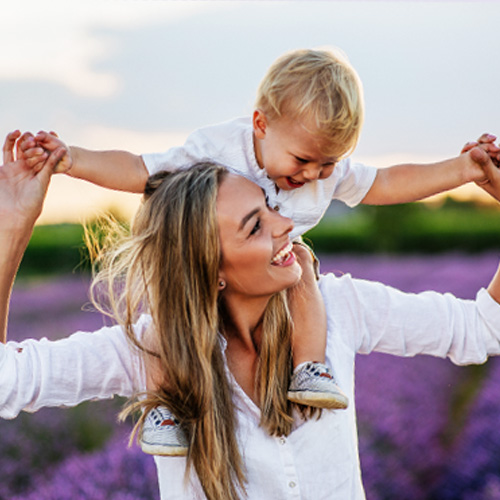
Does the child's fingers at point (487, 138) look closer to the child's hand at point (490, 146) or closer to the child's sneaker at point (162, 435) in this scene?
the child's hand at point (490, 146)

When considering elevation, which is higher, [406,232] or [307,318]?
[307,318]

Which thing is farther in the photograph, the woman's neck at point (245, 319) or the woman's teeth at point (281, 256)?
the woman's neck at point (245, 319)

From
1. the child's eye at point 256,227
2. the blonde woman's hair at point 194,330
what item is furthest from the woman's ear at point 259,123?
the child's eye at point 256,227

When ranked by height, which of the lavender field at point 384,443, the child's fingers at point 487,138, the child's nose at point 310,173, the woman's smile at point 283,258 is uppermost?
the child's fingers at point 487,138

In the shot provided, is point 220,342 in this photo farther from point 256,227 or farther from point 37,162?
point 37,162

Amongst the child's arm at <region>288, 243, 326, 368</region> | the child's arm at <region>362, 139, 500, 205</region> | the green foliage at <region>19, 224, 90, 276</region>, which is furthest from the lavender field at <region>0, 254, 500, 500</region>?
the green foliage at <region>19, 224, 90, 276</region>

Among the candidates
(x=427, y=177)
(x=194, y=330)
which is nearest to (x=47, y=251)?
(x=427, y=177)

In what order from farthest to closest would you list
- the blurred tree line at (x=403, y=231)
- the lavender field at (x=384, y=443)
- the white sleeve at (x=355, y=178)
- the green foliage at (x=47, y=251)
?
the blurred tree line at (x=403, y=231), the green foliage at (x=47, y=251), the lavender field at (x=384, y=443), the white sleeve at (x=355, y=178)

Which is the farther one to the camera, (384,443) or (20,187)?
(384,443)

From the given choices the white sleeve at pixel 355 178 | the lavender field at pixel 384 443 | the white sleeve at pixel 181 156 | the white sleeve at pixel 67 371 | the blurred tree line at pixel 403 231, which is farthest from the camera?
the blurred tree line at pixel 403 231

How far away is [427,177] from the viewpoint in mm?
2146

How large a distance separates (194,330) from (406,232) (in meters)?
10.6

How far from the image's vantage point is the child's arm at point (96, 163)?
5.75 feet

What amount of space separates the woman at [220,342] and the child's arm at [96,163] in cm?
4
